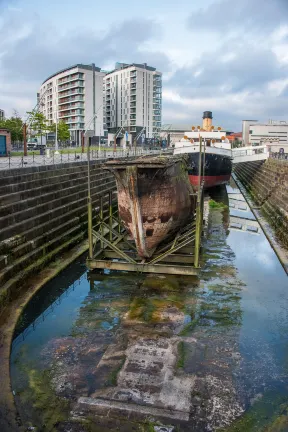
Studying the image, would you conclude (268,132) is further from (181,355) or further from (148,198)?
(181,355)

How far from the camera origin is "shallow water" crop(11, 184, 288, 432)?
595 cm

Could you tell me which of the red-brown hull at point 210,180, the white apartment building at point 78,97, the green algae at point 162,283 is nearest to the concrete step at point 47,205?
the green algae at point 162,283

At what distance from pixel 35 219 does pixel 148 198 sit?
4158mm

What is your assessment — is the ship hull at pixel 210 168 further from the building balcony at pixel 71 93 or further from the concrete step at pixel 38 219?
the building balcony at pixel 71 93

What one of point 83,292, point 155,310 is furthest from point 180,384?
point 83,292

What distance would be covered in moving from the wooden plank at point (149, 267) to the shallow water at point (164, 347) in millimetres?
464

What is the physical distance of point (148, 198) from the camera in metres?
11.1

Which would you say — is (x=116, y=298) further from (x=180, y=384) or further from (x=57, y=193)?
(x=57, y=193)

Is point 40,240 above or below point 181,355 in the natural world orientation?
above

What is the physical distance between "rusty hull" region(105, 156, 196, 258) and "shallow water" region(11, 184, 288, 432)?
55.4 inches

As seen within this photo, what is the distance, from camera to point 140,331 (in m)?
8.31

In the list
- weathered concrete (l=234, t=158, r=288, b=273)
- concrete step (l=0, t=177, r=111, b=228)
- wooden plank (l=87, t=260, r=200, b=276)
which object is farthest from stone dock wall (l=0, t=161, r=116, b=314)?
weathered concrete (l=234, t=158, r=288, b=273)

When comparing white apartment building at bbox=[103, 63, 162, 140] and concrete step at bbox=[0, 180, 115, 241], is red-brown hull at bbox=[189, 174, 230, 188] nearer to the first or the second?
concrete step at bbox=[0, 180, 115, 241]

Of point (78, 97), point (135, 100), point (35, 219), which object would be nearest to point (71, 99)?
point (78, 97)
